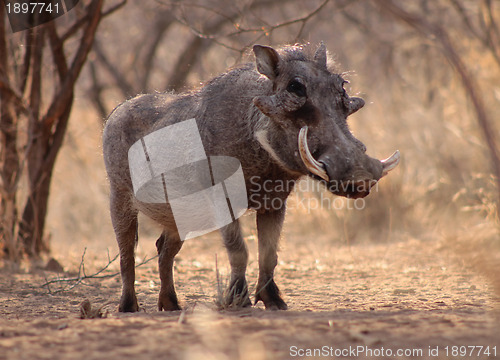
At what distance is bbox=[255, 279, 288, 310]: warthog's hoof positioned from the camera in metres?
3.50

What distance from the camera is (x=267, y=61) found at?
345 centimetres

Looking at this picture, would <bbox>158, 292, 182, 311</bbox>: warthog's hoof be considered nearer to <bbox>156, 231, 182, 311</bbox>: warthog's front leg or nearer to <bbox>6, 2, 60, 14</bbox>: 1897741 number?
<bbox>156, 231, 182, 311</bbox>: warthog's front leg

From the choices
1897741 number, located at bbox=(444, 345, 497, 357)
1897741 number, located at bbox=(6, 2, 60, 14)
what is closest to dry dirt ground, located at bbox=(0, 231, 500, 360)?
1897741 number, located at bbox=(444, 345, 497, 357)

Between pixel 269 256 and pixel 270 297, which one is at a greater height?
pixel 269 256

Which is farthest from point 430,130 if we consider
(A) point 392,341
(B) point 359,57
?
(B) point 359,57

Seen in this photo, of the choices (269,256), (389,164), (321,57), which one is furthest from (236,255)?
(321,57)

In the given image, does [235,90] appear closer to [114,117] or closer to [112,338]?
[114,117]

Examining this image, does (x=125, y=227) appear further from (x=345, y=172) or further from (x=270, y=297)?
(x=345, y=172)

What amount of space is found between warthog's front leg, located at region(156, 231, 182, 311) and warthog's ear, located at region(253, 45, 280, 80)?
126 cm

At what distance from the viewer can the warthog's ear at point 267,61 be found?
343 centimetres

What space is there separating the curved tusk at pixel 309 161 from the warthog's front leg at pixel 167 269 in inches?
53.1

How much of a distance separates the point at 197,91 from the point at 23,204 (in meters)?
2.75

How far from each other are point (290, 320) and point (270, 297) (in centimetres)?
86

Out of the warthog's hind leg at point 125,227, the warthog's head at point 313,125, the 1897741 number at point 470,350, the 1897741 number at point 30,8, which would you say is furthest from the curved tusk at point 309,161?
the 1897741 number at point 30,8
